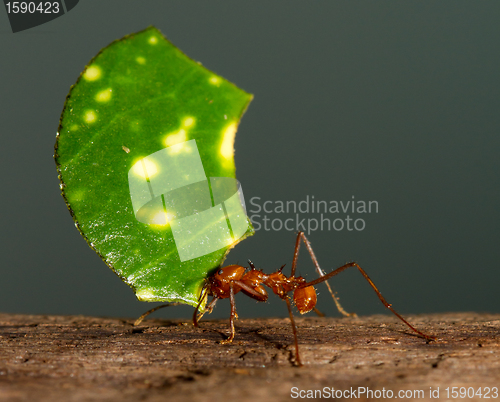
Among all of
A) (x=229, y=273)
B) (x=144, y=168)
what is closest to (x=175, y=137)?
(x=144, y=168)

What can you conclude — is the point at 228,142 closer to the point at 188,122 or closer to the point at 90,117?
the point at 188,122

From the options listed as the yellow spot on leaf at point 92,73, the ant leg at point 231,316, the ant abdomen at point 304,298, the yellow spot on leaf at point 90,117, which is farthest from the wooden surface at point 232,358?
the yellow spot on leaf at point 92,73

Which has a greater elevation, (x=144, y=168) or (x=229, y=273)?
(x=144, y=168)

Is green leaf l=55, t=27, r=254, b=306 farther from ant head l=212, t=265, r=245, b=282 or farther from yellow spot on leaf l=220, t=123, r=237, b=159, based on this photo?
ant head l=212, t=265, r=245, b=282

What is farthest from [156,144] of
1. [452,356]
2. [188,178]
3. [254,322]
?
[452,356]

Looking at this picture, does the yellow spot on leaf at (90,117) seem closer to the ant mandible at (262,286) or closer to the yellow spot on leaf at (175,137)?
the yellow spot on leaf at (175,137)
